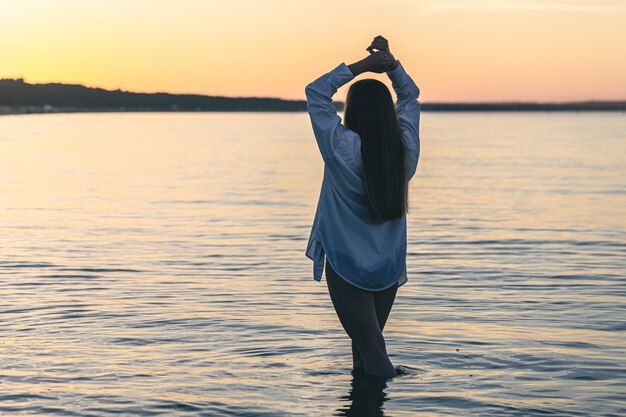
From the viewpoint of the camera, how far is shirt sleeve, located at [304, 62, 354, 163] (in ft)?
22.7

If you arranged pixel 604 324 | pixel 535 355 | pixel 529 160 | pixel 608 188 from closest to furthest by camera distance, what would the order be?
pixel 535 355
pixel 604 324
pixel 608 188
pixel 529 160

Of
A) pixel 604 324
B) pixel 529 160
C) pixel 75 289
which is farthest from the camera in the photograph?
pixel 529 160

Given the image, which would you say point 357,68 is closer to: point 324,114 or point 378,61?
point 378,61

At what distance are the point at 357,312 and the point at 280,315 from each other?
14.7 feet

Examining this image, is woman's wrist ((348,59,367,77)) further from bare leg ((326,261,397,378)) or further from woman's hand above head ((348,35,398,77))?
bare leg ((326,261,397,378))

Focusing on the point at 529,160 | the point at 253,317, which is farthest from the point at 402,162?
the point at 529,160

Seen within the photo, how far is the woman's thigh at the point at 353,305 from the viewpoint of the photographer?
23.7 ft

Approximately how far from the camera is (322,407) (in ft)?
25.0

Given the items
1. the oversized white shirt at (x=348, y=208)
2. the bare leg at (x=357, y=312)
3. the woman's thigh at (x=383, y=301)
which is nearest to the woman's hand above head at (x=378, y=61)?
the oversized white shirt at (x=348, y=208)

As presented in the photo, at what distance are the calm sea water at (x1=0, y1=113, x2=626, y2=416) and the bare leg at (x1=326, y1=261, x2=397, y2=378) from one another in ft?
1.61

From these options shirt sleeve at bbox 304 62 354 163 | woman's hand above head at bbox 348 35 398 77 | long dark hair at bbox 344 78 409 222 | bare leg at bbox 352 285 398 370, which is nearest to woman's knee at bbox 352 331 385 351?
bare leg at bbox 352 285 398 370

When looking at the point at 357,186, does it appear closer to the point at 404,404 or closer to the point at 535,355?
the point at 404,404

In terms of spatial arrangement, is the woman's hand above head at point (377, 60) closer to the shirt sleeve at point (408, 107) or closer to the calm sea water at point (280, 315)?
the shirt sleeve at point (408, 107)

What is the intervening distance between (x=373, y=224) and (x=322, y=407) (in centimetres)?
139
